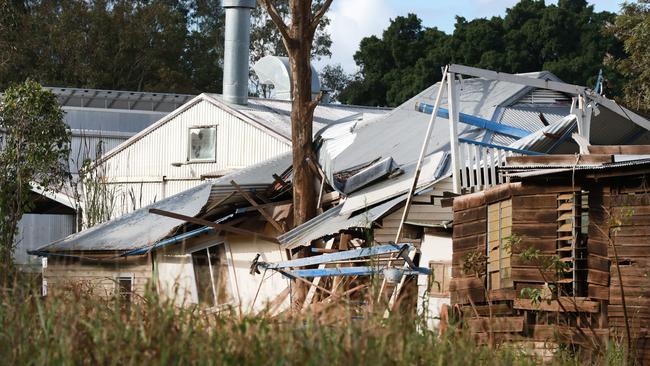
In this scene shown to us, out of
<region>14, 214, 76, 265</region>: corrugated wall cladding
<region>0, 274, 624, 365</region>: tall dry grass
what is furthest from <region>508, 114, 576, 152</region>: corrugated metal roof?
<region>14, 214, 76, 265</region>: corrugated wall cladding

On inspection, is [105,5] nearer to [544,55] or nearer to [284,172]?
[544,55]

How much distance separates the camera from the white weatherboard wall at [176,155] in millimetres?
29406

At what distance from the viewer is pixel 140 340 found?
768cm

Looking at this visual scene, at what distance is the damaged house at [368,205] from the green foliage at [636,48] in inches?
261

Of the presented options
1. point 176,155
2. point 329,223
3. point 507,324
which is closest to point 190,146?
point 176,155

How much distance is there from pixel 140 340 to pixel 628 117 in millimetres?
11188

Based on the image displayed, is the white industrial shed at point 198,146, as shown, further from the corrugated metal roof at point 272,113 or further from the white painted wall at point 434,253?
the white painted wall at point 434,253

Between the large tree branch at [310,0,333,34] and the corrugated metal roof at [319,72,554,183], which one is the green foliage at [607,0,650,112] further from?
the large tree branch at [310,0,333,34]

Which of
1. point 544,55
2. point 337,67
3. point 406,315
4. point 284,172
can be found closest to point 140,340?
point 406,315

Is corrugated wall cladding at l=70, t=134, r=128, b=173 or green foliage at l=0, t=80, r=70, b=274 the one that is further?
corrugated wall cladding at l=70, t=134, r=128, b=173

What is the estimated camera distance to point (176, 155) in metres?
31.6

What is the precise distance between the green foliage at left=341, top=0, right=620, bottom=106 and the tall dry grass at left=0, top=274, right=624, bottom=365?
41.0 metres

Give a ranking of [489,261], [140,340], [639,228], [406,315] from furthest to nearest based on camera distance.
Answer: [489,261]
[639,228]
[406,315]
[140,340]

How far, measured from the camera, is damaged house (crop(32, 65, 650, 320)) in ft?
52.2
